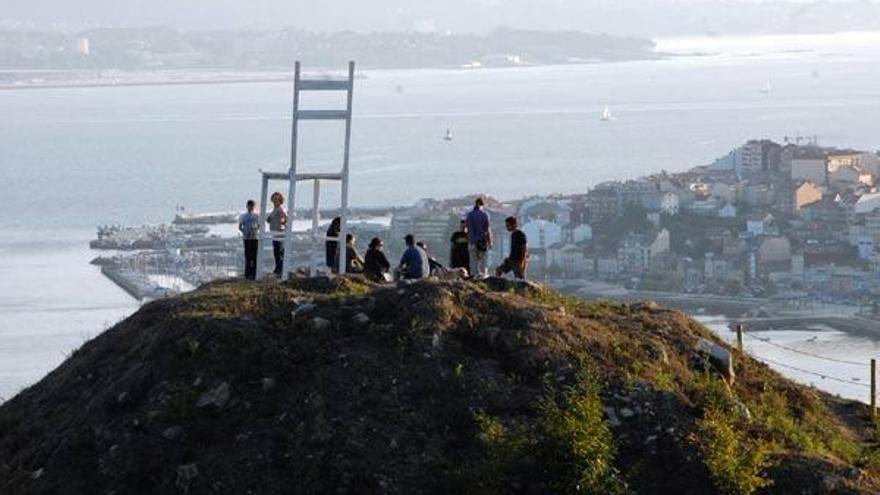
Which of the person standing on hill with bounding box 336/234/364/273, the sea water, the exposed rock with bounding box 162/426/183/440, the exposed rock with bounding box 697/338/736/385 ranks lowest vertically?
the sea water

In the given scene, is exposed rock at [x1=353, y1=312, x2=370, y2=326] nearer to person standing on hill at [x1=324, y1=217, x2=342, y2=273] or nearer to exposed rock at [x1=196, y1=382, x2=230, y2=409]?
exposed rock at [x1=196, y1=382, x2=230, y2=409]

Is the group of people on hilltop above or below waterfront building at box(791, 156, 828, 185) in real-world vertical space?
above

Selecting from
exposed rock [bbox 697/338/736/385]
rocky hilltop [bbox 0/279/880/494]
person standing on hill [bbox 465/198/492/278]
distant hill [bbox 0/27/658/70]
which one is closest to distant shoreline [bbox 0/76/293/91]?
distant hill [bbox 0/27/658/70]

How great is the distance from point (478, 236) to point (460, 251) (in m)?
0.29

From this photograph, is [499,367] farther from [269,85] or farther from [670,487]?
[269,85]

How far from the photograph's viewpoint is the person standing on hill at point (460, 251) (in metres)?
12.9

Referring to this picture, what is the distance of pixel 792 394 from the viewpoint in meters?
10.4

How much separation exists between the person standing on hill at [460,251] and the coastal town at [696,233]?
2452cm

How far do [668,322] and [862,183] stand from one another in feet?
148

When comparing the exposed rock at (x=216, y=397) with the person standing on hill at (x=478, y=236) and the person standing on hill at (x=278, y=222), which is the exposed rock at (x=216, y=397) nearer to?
the person standing on hill at (x=278, y=222)

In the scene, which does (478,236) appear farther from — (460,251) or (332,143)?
(332,143)

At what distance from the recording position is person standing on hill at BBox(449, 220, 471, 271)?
1295 centimetres

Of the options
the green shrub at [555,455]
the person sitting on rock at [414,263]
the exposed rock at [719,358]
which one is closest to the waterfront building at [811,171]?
the person sitting on rock at [414,263]

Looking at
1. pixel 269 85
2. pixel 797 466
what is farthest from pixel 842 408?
pixel 269 85
